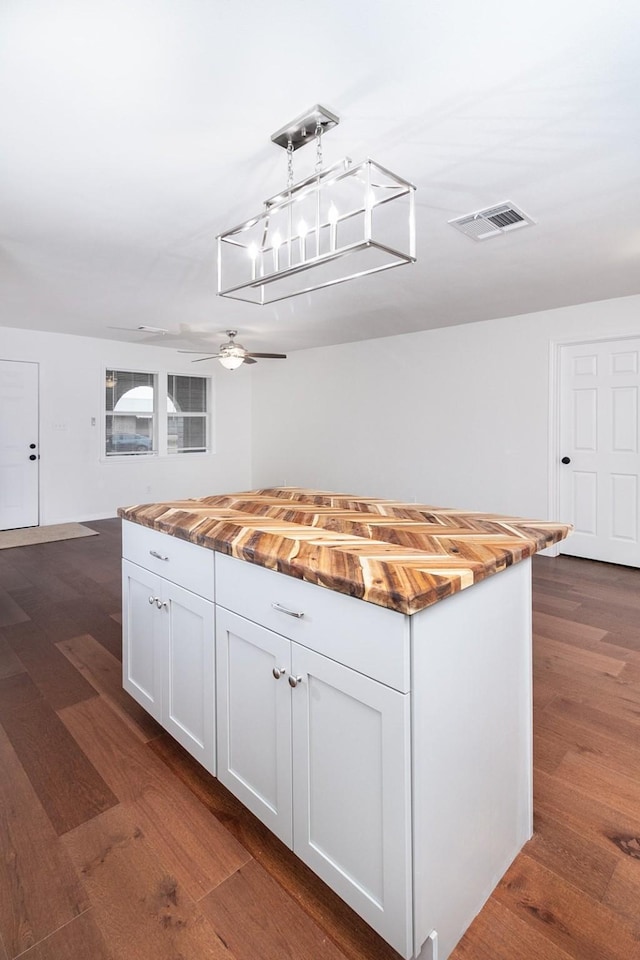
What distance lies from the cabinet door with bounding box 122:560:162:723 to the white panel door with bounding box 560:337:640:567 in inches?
167

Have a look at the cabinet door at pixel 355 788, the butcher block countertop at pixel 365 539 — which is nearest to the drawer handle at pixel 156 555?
the butcher block countertop at pixel 365 539

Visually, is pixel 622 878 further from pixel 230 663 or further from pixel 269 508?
pixel 269 508

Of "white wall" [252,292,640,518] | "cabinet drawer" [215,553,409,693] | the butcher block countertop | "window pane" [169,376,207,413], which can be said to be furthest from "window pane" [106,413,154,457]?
"cabinet drawer" [215,553,409,693]

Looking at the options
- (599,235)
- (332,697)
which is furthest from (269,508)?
(599,235)

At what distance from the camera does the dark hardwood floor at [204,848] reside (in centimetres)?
122

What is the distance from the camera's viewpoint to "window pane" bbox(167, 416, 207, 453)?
7484mm

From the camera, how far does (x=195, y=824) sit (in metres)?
1.59

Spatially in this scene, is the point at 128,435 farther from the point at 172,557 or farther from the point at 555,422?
the point at 172,557

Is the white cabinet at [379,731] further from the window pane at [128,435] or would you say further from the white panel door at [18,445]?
the window pane at [128,435]

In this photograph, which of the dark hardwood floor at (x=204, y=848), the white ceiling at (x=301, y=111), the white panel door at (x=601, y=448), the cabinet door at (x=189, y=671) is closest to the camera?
the dark hardwood floor at (x=204, y=848)

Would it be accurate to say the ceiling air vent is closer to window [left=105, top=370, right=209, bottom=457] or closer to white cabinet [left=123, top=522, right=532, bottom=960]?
white cabinet [left=123, top=522, right=532, bottom=960]

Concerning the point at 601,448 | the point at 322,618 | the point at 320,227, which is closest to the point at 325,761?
the point at 322,618

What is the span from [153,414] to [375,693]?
22.3ft

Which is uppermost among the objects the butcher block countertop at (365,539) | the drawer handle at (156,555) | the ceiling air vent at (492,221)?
the ceiling air vent at (492,221)
